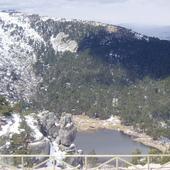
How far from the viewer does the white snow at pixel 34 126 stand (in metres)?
82.1

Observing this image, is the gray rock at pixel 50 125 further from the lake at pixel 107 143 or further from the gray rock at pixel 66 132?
the lake at pixel 107 143

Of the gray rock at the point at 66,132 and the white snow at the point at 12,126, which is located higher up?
the white snow at the point at 12,126

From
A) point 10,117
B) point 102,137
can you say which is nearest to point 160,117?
point 102,137

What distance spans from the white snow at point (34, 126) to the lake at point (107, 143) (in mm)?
43117

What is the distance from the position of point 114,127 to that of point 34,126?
99686 mm

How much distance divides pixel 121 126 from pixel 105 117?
13508 mm

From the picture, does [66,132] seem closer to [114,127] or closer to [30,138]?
[30,138]

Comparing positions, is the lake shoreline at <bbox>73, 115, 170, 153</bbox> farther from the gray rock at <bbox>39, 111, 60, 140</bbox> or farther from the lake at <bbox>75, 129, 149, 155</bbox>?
the gray rock at <bbox>39, 111, 60, 140</bbox>

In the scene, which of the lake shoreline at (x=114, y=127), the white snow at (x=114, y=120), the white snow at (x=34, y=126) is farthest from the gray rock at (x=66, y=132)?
the white snow at (x=114, y=120)

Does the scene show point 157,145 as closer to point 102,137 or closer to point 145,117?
Result: point 102,137

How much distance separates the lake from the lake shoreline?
112 inches

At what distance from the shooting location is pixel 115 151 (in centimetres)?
13738

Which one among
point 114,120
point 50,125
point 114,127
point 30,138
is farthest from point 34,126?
point 114,120

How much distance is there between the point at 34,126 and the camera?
286ft
